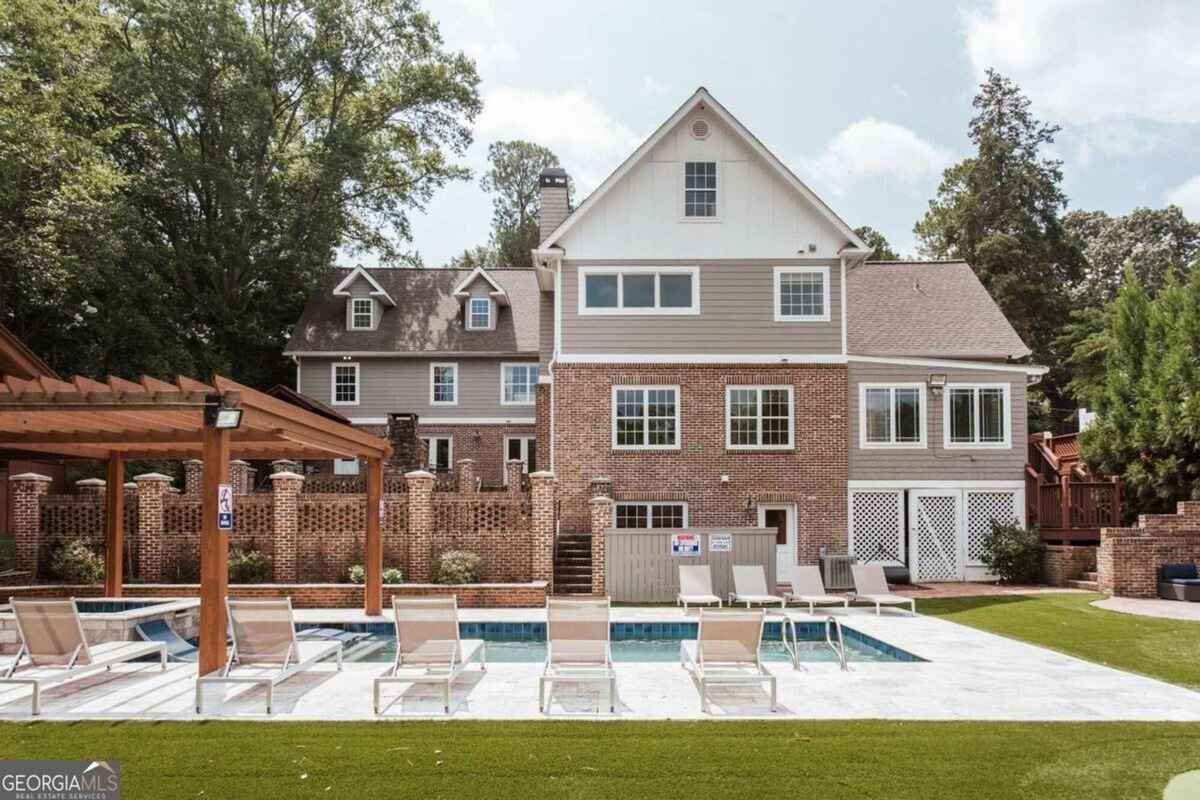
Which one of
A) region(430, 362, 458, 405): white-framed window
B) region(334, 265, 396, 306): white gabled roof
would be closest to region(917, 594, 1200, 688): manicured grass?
region(430, 362, 458, 405): white-framed window

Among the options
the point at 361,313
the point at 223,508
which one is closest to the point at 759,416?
the point at 223,508

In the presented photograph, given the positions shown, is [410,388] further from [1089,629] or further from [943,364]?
[1089,629]

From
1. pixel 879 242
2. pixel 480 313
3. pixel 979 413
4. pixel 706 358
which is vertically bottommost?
pixel 979 413

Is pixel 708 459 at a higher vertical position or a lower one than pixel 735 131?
lower

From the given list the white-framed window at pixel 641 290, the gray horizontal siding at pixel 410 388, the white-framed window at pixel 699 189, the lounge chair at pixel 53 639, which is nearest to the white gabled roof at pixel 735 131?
the white-framed window at pixel 699 189

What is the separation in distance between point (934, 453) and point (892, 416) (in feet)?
4.41

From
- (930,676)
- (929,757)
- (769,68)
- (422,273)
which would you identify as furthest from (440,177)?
(929,757)

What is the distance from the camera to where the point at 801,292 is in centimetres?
2233

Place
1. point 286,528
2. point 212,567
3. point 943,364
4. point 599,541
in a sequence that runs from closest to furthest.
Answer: point 212,567, point 286,528, point 599,541, point 943,364

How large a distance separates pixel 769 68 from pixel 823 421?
7.94m

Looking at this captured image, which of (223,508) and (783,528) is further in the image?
(783,528)

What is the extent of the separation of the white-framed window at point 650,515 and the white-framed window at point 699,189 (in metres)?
6.86

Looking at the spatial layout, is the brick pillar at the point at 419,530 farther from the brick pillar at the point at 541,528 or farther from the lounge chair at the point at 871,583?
the lounge chair at the point at 871,583

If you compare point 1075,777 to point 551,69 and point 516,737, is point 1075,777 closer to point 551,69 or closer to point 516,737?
point 516,737
